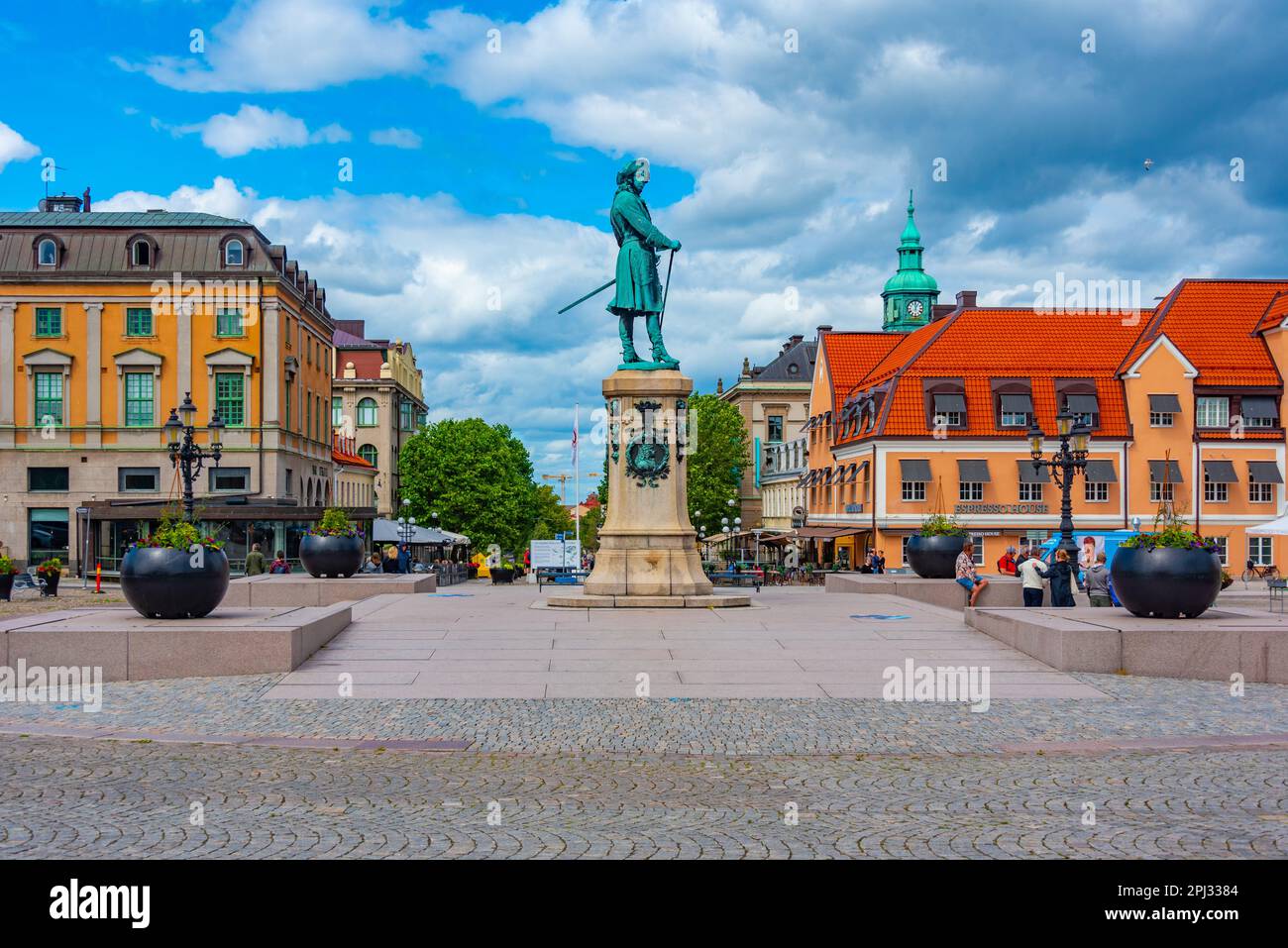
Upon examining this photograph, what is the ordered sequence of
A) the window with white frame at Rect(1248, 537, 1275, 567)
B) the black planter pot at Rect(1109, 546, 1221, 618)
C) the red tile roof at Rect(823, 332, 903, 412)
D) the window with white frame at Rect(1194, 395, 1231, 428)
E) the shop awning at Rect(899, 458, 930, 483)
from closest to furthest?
the black planter pot at Rect(1109, 546, 1221, 618) < the window with white frame at Rect(1248, 537, 1275, 567) < the shop awning at Rect(899, 458, 930, 483) < the window with white frame at Rect(1194, 395, 1231, 428) < the red tile roof at Rect(823, 332, 903, 412)

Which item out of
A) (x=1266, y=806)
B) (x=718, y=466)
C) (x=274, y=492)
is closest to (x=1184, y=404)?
(x=718, y=466)

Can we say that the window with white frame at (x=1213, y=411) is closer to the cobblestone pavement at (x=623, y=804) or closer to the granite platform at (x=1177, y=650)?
the granite platform at (x=1177, y=650)

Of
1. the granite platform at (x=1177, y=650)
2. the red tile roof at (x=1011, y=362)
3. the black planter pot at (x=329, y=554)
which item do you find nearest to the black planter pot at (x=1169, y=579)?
the granite platform at (x=1177, y=650)

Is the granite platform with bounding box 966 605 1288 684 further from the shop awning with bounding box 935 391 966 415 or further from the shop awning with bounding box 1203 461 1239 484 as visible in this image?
the shop awning with bounding box 1203 461 1239 484

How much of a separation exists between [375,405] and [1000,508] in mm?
57723

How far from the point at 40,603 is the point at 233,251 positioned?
31.1 meters

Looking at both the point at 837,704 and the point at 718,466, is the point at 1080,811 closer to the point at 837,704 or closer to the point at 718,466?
the point at 837,704

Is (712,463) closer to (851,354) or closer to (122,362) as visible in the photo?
(851,354)

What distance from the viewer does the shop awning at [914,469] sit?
61331 millimetres

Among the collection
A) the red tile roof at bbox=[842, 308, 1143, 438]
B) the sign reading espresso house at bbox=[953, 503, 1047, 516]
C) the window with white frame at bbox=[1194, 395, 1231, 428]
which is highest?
the red tile roof at bbox=[842, 308, 1143, 438]

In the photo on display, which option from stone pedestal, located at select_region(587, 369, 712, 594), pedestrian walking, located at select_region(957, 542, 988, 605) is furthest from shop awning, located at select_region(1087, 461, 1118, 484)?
stone pedestal, located at select_region(587, 369, 712, 594)

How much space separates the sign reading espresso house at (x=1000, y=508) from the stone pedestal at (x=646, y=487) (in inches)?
1568

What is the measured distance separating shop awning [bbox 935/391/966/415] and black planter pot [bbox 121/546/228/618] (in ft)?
165

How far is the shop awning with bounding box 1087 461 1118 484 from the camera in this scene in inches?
2425
